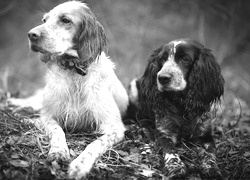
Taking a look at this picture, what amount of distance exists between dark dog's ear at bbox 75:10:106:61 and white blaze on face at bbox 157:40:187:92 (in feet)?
2.50

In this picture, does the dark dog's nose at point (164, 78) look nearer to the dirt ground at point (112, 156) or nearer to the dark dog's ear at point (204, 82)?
the dark dog's ear at point (204, 82)

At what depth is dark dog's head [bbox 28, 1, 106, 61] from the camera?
337 cm

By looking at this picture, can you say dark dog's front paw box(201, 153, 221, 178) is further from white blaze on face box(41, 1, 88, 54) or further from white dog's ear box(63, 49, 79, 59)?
white blaze on face box(41, 1, 88, 54)

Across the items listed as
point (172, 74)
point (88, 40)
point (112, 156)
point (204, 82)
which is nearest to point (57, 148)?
point (112, 156)

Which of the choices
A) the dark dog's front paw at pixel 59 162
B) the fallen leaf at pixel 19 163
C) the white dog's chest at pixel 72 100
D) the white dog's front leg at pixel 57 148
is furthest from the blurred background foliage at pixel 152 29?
the fallen leaf at pixel 19 163

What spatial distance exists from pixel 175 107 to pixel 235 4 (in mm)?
7178

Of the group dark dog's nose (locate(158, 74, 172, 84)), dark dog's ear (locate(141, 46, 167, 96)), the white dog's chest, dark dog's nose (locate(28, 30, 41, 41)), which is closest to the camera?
dark dog's nose (locate(28, 30, 41, 41))

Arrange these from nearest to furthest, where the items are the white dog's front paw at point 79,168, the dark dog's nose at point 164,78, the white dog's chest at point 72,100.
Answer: the white dog's front paw at point 79,168
the dark dog's nose at point 164,78
the white dog's chest at point 72,100

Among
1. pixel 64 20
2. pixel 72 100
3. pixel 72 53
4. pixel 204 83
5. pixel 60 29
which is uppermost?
pixel 64 20

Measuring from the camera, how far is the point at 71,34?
11.6ft

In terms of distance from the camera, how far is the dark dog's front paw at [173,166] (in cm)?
302

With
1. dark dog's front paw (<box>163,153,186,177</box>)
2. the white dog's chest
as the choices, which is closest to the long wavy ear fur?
dark dog's front paw (<box>163,153,186,177</box>)

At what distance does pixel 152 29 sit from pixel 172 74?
7.91m

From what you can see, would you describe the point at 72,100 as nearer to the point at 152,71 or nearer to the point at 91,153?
the point at 91,153
